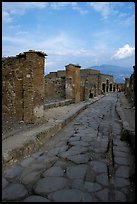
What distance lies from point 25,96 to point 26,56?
1.23 metres

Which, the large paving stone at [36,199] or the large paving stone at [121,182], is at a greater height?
the large paving stone at [121,182]

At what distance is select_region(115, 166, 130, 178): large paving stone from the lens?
3.51m

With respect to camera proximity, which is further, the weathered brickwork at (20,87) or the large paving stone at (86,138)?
the weathered brickwork at (20,87)

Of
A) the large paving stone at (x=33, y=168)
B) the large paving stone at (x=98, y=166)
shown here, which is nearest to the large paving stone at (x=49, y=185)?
the large paving stone at (x=33, y=168)

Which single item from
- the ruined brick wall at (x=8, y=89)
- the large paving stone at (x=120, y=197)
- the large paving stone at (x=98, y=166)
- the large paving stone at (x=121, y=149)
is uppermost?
the ruined brick wall at (x=8, y=89)

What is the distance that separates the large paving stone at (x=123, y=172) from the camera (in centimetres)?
351

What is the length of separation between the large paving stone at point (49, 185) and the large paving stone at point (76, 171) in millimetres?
186

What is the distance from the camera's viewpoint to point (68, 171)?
12.1 ft

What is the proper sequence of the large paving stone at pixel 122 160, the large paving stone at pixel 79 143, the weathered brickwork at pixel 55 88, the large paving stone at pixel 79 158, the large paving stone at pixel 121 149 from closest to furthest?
1. the large paving stone at pixel 122 160
2. the large paving stone at pixel 79 158
3. the large paving stone at pixel 121 149
4. the large paving stone at pixel 79 143
5. the weathered brickwork at pixel 55 88

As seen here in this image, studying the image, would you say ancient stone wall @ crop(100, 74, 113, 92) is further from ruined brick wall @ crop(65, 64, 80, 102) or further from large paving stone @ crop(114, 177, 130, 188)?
large paving stone @ crop(114, 177, 130, 188)

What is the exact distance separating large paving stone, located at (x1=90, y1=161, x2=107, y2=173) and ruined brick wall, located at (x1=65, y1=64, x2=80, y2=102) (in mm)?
12070

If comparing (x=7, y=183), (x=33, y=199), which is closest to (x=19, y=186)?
(x=7, y=183)

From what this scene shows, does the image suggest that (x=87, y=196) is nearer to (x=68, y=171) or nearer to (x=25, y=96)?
(x=68, y=171)

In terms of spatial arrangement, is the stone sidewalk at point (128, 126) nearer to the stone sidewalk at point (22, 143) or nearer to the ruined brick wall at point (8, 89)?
the stone sidewalk at point (22, 143)
